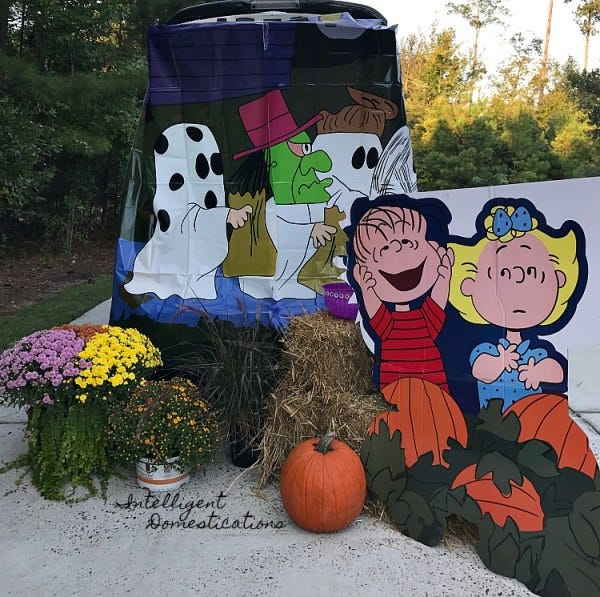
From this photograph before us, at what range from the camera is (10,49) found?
29.7ft

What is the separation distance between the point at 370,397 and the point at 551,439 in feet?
2.87

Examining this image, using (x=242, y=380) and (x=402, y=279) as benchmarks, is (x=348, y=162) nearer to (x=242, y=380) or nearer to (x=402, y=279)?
(x=402, y=279)

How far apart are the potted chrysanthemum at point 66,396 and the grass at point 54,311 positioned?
8.92ft

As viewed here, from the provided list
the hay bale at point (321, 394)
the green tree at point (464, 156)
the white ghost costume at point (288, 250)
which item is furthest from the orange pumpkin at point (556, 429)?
the green tree at point (464, 156)

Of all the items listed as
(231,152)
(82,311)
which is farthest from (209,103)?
(82,311)

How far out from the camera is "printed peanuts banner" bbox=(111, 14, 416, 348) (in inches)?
140

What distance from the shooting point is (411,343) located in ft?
8.91

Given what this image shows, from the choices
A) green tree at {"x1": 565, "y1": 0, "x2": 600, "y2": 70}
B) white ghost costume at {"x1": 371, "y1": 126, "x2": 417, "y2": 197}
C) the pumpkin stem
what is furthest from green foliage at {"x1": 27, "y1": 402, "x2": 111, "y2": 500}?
green tree at {"x1": 565, "y1": 0, "x2": 600, "y2": 70}

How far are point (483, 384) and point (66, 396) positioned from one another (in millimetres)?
1970

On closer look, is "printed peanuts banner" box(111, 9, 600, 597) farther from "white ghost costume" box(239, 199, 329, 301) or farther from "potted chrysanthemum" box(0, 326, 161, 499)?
"potted chrysanthemum" box(0, 326, 161, 499)

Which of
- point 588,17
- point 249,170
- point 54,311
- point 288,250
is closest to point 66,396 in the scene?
point 288,250

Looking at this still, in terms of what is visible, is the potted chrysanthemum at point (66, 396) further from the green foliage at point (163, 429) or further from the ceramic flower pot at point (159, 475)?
the ceramic flower pot at point (159, 475)

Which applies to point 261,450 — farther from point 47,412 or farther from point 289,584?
point 47,412

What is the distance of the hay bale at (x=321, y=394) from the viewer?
285 cm
